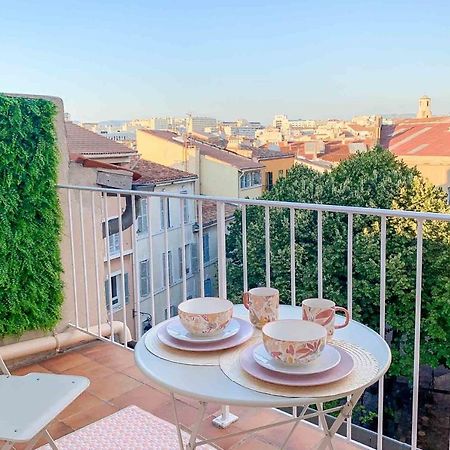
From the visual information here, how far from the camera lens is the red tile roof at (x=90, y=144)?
13.8m

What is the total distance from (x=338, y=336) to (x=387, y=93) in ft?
121

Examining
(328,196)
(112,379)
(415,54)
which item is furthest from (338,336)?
(415,54)

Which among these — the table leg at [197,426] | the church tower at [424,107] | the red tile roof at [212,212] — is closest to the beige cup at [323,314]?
the table leg at [197,426]

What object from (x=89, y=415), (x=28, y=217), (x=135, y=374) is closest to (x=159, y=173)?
(x=28, y=217)

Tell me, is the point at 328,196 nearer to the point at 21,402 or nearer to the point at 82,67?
the point at 21,402

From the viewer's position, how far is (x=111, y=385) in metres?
2.58

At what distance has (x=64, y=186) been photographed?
114 inches

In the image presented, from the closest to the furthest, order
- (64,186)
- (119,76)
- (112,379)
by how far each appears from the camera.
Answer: (112,379) < (64,186) < (119,76)

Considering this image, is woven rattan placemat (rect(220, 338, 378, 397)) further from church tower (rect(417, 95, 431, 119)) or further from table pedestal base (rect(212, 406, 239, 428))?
church tower (rect(417, 95, 431, 119))

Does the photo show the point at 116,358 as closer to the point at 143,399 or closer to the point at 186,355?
the point at 143,399

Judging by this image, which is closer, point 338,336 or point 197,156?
point 338,336

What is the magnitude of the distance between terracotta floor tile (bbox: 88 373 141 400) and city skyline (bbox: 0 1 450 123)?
17.1 meters

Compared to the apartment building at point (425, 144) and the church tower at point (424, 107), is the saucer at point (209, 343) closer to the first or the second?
the apartment building at point (425, 144)

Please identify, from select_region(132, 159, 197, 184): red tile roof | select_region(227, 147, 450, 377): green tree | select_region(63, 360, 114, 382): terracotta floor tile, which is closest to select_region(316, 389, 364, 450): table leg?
select_region(63, 360, 114, 382): terracotta floor tile
